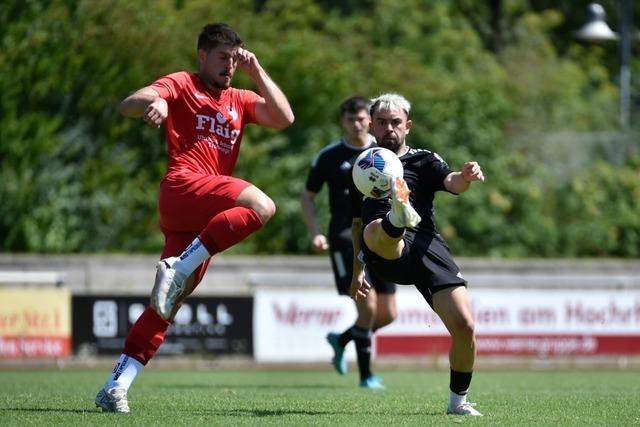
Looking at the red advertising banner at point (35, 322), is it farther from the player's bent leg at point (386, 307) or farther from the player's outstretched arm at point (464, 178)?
the player's outstretched arm at point (464, 178)

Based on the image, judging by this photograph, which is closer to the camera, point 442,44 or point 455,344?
point 455,344

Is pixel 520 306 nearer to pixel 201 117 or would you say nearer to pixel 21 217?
pixel 21 217

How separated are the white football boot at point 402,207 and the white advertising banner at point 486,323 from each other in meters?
10.5

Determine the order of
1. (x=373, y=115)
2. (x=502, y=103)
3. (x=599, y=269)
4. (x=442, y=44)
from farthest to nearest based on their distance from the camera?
1. (x=442, y=44)
2. (x=502, y=103)
3. (x=599, y=269)
4. (x=373, y=115)

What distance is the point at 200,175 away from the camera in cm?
766

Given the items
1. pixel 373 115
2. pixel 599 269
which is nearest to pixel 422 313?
pixel 599 269

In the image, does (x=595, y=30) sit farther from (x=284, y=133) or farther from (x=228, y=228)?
(x=228, y=228)

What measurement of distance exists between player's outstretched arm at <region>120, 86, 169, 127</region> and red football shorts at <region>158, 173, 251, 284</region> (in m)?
0.52

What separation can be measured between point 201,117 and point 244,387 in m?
4.28

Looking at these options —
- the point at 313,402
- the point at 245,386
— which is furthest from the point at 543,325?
the point at 313,402

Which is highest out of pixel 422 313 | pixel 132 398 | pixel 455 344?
pixel 455 344

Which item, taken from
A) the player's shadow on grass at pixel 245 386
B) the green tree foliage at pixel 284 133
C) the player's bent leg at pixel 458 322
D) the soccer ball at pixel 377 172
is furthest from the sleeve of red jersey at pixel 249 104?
the green tree foliage at pixel 284 133

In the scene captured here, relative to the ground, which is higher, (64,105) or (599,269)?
(64,105)

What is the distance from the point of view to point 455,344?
744 cm
